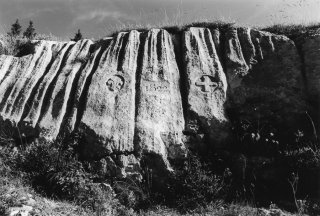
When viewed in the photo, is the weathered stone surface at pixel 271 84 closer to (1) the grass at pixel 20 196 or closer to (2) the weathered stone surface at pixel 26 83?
(1) the grass at pixel 20 196

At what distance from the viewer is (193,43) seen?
1056cm

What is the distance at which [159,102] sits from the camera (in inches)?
367

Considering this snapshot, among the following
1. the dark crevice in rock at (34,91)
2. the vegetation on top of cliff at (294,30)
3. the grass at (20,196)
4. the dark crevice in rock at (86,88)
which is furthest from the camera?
the vegetation on top of cliff at (294,30)

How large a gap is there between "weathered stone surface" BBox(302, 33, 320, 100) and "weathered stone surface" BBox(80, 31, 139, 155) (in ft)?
12.7

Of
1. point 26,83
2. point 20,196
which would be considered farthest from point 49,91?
point 20,196

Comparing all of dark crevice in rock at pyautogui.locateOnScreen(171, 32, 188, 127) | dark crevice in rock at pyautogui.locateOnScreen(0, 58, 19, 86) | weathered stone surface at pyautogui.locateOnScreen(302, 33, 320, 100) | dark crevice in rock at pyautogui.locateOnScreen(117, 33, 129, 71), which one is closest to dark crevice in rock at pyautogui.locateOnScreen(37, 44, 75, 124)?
dark crevice in rock at pyautogui.locateOnScreen(0, 58, 19, 86)

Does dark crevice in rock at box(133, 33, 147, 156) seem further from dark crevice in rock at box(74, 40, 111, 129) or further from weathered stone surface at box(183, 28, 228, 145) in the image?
weathered stone surface at box(183, 28, 228, 145)

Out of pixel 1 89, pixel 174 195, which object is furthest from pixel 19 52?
pixel 174 195

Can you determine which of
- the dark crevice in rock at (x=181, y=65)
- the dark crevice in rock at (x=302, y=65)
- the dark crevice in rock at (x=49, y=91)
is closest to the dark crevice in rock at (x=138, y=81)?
the dark crevice in rock at (x=181, y=65)

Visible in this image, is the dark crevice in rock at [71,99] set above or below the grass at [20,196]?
above

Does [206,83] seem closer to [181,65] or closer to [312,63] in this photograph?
[181,65]

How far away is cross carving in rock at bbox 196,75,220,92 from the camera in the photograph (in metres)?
9.61

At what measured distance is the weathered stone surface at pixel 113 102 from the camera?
866cm

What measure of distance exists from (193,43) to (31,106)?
414 cm
